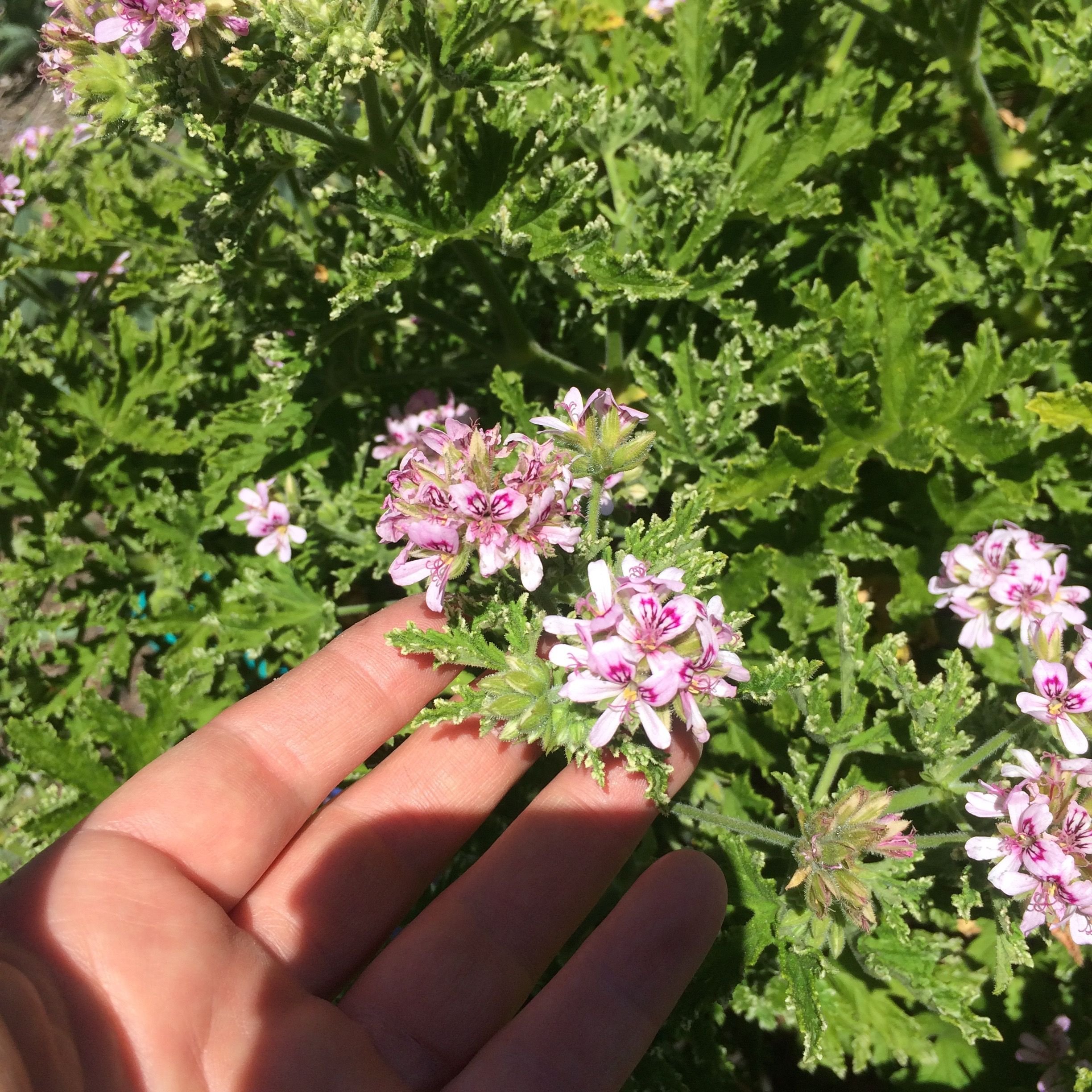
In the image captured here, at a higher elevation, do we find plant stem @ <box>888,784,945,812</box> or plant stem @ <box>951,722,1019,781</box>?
plant stem @ <box>951,722,1019,781</box>

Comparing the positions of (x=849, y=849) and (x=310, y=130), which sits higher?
(x=310, y=130)

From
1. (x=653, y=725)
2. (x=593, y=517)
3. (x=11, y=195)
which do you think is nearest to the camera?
(x=653, y=725)

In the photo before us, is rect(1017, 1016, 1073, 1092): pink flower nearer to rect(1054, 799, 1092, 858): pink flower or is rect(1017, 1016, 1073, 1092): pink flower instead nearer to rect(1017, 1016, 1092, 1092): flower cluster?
rect(1017, 1016, 1092, 1092): flower cluster

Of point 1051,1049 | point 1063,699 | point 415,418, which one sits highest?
point 415,418

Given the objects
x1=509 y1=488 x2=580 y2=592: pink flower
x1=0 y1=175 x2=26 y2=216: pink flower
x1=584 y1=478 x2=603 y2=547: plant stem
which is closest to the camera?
x1=509 y1=488 x2=580 y2=592: pink flower

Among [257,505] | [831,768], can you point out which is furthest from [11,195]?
[831,768]

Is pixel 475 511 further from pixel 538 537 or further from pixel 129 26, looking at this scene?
pixel 129 26

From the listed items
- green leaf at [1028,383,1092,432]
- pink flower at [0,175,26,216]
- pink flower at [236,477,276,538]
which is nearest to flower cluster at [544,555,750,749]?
green leaf at [1028,383,1092,432]
